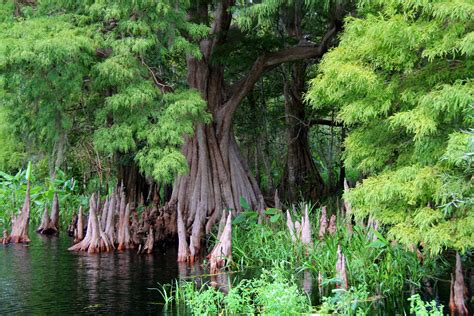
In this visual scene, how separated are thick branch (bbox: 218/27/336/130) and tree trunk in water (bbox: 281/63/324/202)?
2.95m

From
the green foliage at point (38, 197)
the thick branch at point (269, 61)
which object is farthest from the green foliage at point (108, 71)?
the green foliage at point (38, 197)

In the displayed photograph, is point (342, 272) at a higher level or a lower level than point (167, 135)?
lower

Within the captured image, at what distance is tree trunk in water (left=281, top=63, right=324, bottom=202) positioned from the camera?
19531 millimetres

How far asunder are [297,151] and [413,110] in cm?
Result: 1212

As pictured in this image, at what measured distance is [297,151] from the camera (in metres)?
20.0

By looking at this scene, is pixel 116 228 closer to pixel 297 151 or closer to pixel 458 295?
pixel 297 151

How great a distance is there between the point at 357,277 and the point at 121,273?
4432mm

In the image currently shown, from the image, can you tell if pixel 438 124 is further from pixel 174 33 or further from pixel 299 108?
pixel 299 108

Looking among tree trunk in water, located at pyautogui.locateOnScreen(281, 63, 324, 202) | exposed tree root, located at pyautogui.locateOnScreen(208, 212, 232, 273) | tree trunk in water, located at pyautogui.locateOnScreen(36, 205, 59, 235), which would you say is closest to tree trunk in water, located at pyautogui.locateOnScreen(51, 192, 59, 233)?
tree trunk in water, located at pyautogui.locateOnScreen(36, 205, 59, 235)

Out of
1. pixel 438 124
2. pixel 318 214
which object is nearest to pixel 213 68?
pixel 318 214

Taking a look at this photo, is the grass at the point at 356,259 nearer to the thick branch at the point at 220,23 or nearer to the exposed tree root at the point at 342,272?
the exposed tree root at the point at 342,272

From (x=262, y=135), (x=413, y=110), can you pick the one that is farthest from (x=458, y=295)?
(x=262, y=135)

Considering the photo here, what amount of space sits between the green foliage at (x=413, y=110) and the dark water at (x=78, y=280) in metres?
3.45

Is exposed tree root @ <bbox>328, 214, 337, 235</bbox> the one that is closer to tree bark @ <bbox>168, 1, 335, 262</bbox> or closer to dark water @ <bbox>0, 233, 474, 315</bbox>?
dark water @ <bbox>0, 233, 474, 315</bbox>
